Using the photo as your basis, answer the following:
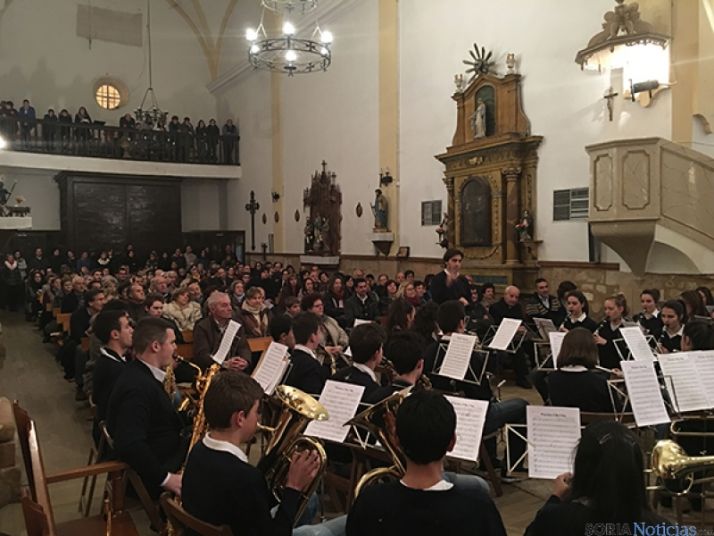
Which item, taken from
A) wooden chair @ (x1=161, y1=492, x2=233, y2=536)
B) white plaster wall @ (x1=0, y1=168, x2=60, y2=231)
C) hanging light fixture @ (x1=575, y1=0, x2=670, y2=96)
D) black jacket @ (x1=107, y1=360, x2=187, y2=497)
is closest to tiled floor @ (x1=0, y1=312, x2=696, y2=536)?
black jacket @ (x1=107, y1=360, x2=187, y2=497)

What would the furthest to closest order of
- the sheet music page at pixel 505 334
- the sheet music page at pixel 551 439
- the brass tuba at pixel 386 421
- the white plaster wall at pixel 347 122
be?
the white plaster wall at pixel 347 122 → the sheet music page at pixel 505 334 → the sheet music page at pixel 551 439 → the brass tuba at pixel 386 421

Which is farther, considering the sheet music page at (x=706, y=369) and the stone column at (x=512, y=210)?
the stone column at (x=512, y=210)

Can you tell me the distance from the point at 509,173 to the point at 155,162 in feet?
41.5

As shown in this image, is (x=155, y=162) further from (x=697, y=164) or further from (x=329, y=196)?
(x=697, y=164)

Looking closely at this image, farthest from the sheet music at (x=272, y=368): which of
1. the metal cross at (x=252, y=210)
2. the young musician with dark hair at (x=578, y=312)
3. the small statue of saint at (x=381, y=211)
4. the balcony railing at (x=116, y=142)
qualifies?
the metal cross at (x=252, y=210)

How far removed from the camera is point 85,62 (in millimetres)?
20453

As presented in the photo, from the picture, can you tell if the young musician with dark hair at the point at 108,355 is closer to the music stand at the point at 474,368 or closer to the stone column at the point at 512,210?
the music stand at the point at 474,368

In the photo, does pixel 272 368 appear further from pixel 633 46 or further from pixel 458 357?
pixel 633 46

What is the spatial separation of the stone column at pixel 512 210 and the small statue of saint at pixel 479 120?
0.92m

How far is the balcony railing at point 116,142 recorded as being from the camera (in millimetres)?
17250

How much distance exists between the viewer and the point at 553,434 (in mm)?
2846

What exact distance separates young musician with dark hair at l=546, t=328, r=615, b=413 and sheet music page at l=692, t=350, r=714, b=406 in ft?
1.70

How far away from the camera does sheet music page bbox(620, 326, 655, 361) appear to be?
452 centimetres

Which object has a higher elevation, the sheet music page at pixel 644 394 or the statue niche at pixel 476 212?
the statue niche at pixel 476 212
